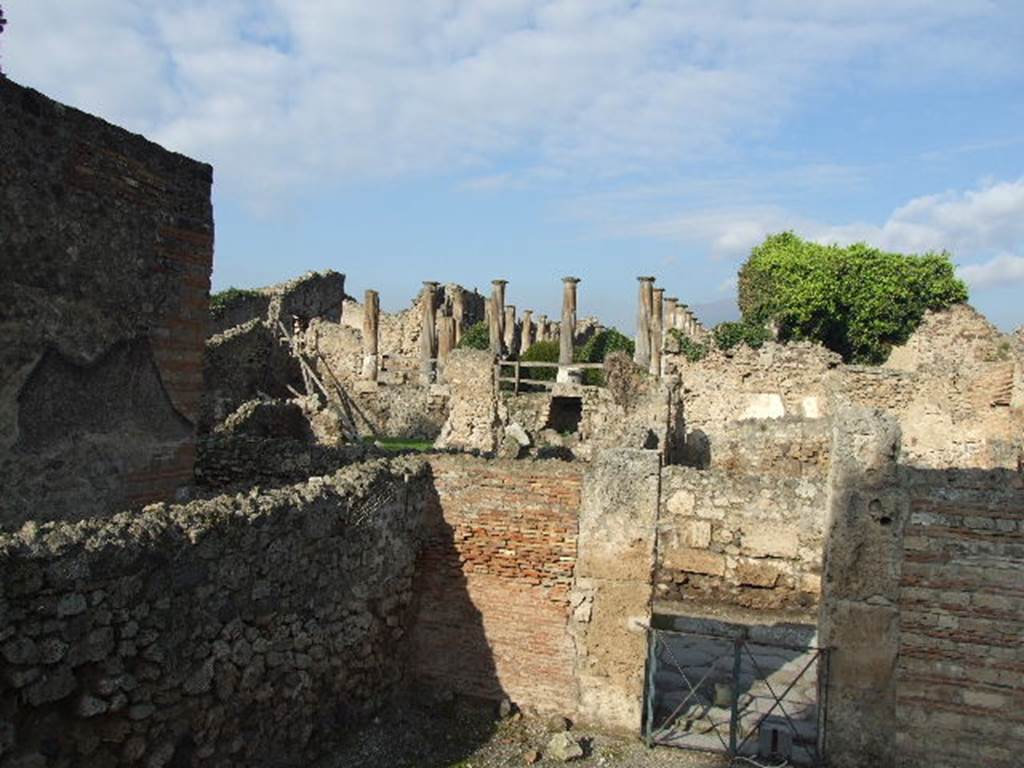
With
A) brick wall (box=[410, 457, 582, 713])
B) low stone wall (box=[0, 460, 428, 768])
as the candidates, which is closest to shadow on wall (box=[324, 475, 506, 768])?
brick wall (box=[410, 457, 582, 713])

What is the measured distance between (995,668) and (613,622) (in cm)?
277

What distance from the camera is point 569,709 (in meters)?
7.19

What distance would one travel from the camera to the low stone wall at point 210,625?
4.14m

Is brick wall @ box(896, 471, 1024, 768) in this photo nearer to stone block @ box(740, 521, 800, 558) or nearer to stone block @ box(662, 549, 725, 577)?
stone block @ box(740, 521, 800, 558)

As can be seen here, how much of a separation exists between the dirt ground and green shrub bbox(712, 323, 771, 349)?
82.0 ft

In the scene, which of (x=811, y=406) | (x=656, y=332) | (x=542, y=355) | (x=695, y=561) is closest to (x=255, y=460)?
(x=695, y=561)

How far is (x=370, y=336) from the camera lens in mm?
31500

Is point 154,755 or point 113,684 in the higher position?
point 113,684

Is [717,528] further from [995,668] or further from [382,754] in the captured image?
[382,754]

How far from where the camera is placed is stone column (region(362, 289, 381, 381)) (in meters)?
30.9

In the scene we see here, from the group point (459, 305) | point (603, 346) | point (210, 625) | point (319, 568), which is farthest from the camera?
point (459, 305)

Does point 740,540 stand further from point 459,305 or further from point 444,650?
point 459,305

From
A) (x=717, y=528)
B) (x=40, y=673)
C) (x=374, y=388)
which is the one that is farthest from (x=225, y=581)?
(x=374, y=388)

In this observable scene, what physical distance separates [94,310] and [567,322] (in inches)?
953
